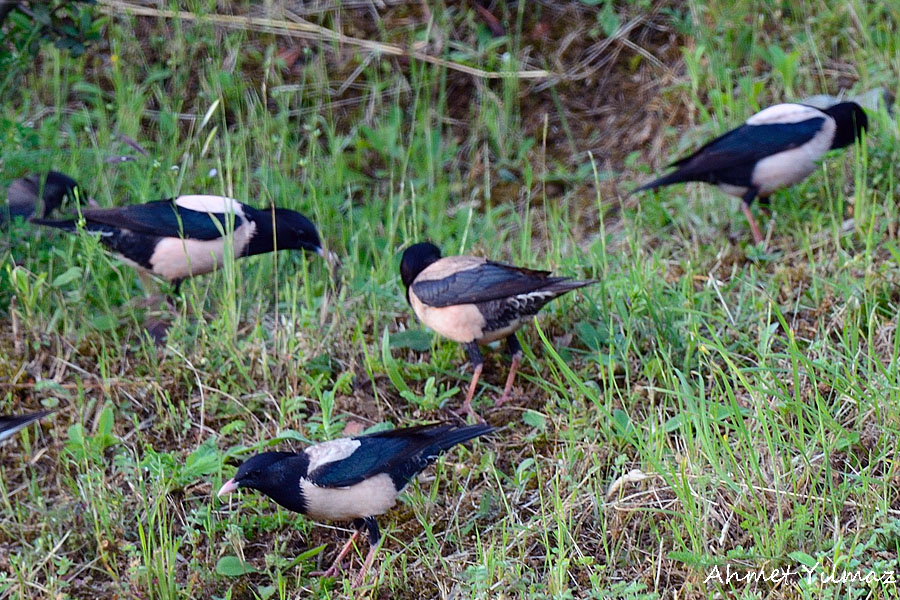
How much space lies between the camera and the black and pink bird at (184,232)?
5.70 metres

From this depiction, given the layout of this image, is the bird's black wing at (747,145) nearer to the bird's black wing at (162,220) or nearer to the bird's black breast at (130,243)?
the bird's black wing at (162,220)

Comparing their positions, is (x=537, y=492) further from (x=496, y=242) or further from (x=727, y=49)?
(x=727, y=49)

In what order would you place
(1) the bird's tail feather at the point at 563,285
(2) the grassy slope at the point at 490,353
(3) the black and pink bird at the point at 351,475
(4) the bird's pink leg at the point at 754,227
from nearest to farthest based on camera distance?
1. (2) the grassy slope at the point at 490,353
2. (3) the black and pink bird at the point at 351,475
3. (1) the bird's tail feather at the point at 563,285
4. (4) the bird's pink leg at the point at 754,227

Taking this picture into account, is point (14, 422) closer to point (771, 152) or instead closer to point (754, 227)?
point (754, 227)

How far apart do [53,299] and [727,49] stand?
4.68 m

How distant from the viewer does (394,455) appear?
4109 millimetres

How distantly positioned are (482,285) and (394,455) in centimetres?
110

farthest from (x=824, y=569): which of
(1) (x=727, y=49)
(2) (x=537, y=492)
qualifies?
(1) (x=727, y=49)

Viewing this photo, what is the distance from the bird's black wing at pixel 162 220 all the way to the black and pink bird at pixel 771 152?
98.2 inches

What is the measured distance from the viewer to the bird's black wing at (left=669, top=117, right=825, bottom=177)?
236 inches

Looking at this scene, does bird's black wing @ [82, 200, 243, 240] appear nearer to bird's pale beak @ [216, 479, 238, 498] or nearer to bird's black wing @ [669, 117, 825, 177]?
bird's pale beak @ [216, 479, 238, 498]

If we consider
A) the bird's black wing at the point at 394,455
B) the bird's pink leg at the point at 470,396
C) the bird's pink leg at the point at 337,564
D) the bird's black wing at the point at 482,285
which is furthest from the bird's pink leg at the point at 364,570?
the bird's black wing at the point at 482,285

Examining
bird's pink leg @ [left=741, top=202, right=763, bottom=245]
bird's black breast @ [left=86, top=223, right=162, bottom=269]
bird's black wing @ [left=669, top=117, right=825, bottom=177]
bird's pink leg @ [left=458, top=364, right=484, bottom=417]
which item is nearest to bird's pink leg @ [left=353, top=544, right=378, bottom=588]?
bird's pink leg @ [left=458, top=364, right=484, bottom=417]

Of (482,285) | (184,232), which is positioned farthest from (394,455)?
(184,232)
